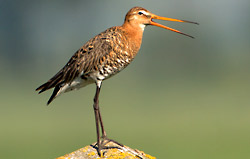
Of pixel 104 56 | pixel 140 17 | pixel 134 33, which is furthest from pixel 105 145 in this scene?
pixel 140 17

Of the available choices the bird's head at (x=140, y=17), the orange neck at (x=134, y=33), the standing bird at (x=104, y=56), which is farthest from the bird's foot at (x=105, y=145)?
the bird's head at (x=140, y=17)

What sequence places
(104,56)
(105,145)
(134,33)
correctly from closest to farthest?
1. (105,145)
2. (104,56)
3. (134,33)

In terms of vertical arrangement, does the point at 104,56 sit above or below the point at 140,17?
below

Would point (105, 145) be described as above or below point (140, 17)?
below

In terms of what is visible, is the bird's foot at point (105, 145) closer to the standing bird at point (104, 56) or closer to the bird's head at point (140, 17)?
the standing bird at point (104, 56)

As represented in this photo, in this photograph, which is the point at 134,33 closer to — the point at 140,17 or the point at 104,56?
the point at 140,17

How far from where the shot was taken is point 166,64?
107125 mm

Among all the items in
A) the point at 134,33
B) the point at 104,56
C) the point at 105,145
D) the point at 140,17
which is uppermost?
the point at 140,17

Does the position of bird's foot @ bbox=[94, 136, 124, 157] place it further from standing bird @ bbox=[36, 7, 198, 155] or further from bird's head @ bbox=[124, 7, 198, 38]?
bird's head @ bbox=[124, 7, 198, 38]

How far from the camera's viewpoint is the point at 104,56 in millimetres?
9359

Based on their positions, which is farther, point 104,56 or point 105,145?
point 104,56

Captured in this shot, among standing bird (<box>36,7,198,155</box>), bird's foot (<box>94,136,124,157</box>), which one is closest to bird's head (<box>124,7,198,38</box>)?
standing bird (<box>36,7,198,155</box>)

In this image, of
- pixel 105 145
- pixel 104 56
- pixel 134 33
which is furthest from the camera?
pixel 134 33

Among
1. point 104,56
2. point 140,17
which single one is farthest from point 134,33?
point 104,56
